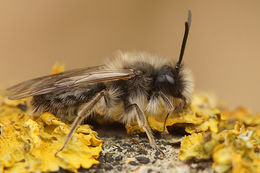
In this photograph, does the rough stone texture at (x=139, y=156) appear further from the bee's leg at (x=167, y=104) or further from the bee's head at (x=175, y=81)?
the bee's head at (x=175, y=81)

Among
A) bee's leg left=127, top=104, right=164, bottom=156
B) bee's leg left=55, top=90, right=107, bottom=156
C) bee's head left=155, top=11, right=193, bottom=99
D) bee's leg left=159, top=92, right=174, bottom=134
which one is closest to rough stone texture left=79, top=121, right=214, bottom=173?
bee's leg left=127, top=104, right=164, bottom=156

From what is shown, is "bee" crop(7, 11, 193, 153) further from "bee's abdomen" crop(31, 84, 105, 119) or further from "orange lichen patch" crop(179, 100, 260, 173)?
"orange lichen patch" crop(179, 100, 260, 173)

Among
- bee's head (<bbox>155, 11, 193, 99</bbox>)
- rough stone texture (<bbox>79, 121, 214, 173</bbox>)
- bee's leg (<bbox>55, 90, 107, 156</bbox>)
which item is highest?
bee's head (<bbox>155, 11, 193, 99</bbox>)

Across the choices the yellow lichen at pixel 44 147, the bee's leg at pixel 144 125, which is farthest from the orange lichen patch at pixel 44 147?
the bee's leg at pixel 144 125

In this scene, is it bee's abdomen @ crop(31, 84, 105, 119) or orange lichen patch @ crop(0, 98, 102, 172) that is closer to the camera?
orange lichen patch @ crop(0, 98, 102, 172)

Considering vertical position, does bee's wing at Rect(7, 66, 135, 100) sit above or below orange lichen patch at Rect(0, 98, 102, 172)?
above

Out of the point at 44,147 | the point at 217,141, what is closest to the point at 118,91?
the point at 44,147
